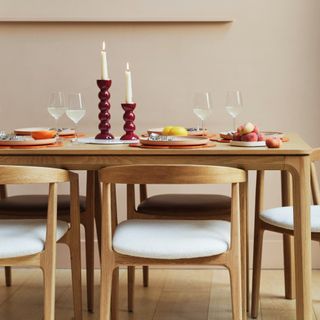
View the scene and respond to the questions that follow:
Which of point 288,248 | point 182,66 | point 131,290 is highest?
point 182,66

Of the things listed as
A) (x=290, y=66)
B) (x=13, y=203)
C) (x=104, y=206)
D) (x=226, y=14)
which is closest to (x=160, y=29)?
(x=226, y=14)

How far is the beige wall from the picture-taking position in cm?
395

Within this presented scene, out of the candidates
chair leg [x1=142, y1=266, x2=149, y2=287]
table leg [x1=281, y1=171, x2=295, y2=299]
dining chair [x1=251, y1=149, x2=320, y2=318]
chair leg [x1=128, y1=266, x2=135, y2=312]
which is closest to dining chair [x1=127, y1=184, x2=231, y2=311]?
chair leg [x1=128, y1=266, x2=135, y2=312]

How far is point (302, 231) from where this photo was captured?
267 cm

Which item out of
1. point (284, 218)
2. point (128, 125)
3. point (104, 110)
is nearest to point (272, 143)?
point (284, 218)

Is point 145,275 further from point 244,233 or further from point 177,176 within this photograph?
point 177,176

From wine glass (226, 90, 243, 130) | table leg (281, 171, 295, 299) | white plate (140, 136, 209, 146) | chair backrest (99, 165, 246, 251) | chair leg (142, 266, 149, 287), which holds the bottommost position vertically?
chair leg (142, 266, 149, 287)

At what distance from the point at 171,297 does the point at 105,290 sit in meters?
1.09

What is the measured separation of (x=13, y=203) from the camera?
131 inches

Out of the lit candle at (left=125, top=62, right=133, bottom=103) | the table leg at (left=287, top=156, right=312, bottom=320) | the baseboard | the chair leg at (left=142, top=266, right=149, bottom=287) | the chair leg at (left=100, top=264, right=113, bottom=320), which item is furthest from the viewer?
the baseboard

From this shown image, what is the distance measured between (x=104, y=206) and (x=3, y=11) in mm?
1829

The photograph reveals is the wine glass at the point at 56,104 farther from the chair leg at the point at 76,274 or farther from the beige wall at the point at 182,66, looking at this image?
the beige wall at the point at 182,66

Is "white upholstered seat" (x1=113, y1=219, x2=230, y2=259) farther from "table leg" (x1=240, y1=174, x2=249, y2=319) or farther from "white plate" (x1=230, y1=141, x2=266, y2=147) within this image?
"white plate" (x1=230, y1=141, x2=266, y2=147)

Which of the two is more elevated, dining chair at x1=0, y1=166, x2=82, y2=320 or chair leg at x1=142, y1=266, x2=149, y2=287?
dining chair at x1=0, y1=166, x2=82, y2=320
